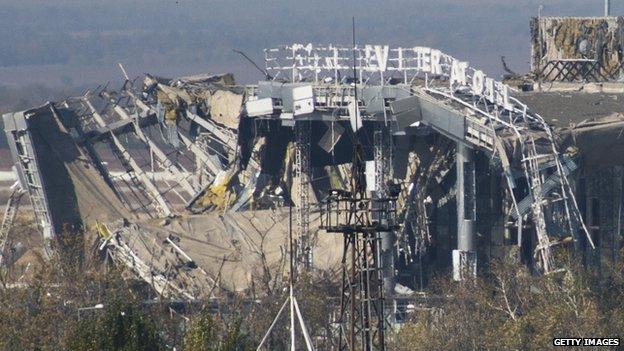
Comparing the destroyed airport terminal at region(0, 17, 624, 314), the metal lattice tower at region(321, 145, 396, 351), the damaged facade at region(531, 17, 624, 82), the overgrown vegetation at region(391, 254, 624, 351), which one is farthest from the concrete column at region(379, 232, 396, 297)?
the metal lattice tower at region(321, 145, 396, 351)

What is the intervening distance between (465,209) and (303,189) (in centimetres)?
671

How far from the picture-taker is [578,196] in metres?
103

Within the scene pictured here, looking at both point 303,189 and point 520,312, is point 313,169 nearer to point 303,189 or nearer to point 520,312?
point 303,189

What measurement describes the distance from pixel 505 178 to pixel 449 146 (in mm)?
3682

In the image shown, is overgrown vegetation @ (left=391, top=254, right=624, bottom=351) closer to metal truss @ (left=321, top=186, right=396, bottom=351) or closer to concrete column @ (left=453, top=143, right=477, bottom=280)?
concrete column @ (left=453, top=143, right=477, bottom=280)

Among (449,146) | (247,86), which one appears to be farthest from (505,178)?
(247,86)

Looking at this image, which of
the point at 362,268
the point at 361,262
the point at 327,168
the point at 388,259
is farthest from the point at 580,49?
the point at 362,268

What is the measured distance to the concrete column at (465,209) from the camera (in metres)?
98.2

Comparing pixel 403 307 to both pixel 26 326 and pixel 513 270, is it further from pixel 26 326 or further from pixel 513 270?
pixel 26 326

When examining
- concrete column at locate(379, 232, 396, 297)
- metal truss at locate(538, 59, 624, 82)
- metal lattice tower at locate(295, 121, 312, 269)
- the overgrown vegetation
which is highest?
metal truss at locate(538, 59, 624, 82)

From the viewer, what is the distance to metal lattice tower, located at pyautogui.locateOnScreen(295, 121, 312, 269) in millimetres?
101062

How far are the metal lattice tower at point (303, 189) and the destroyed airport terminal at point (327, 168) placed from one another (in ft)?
0.22

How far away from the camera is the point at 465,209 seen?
3903 inches

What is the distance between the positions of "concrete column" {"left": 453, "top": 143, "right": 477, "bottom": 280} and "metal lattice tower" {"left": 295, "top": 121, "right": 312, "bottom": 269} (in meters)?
5.13
